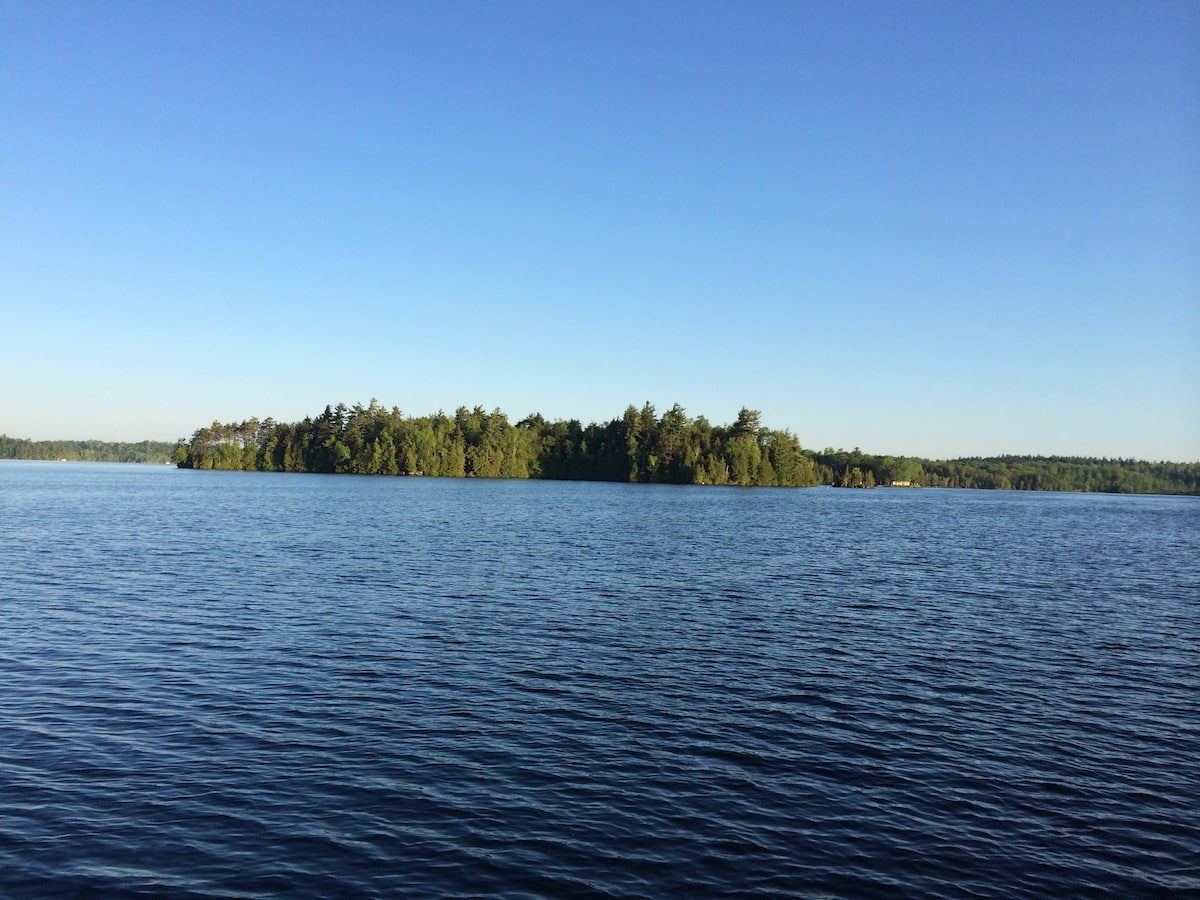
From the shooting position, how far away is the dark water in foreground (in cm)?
1461

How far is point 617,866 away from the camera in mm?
14453

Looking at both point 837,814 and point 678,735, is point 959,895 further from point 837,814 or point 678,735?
point 678,735

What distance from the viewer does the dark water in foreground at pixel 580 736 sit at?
14.6 m

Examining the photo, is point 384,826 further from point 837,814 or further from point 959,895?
point 959,895

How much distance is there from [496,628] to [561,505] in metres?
96.4

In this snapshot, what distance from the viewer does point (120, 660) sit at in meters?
27.0

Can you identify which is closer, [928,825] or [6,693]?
[928,825]

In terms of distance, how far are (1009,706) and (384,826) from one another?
19729 millimetres

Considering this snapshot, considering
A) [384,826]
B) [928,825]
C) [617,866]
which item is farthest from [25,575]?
[928,825]

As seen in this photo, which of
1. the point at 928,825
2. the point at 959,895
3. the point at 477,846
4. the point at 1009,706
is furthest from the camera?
the point at 1009,706

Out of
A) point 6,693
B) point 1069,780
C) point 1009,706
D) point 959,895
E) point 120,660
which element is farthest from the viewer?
point 120,660

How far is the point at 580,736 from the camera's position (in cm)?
2117

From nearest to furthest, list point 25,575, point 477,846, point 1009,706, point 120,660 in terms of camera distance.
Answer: point 477,846
point 1009,706
point 120,660
point 25,575

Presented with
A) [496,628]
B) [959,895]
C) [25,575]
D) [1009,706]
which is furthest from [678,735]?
[25,575]
